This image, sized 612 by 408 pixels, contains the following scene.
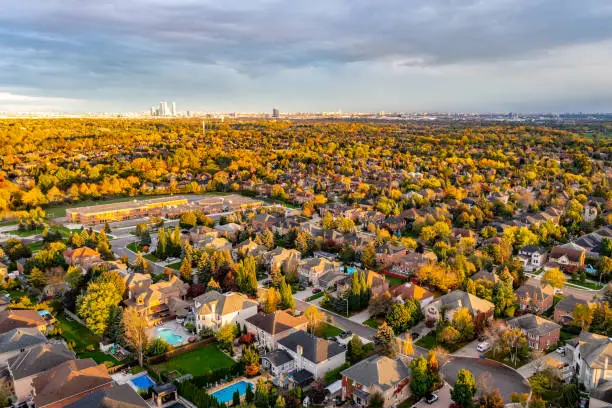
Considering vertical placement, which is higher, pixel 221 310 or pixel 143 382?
pixel 221 310

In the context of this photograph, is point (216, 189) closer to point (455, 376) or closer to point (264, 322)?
point (264, 322)

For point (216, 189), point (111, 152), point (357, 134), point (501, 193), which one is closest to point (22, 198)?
point (216, 189)

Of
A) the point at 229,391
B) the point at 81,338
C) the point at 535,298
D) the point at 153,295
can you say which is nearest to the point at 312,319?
the point at 229,391

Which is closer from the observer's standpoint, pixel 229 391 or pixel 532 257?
pixel 229 391

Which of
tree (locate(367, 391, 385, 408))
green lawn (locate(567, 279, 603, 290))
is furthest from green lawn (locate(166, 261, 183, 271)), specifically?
green lawn (locate(567, 279, 603, 290))

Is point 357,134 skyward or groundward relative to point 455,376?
skyward

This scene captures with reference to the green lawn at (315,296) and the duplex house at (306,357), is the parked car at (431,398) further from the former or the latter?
the green lawn at (315,296)

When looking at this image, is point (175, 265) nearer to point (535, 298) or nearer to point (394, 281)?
point (394, 281)
